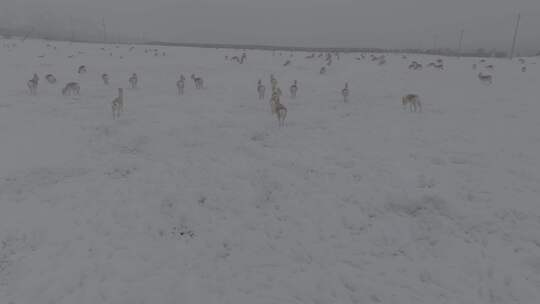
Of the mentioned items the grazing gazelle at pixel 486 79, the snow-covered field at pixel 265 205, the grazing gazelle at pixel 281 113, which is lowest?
the snow-covered field at pixel 265 205

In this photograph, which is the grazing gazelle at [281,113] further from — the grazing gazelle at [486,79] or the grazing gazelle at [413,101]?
the grazing gazelle at [486,79]

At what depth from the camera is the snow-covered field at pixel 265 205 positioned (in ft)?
22.3

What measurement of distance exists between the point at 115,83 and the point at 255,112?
11209 mm

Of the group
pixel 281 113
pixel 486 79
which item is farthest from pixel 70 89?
pixel 486 79

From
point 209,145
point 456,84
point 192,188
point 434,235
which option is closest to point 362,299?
point 434,235

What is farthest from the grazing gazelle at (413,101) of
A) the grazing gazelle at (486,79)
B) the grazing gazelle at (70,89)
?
the grazing gazelle at (70,89)

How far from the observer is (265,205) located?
939 cm

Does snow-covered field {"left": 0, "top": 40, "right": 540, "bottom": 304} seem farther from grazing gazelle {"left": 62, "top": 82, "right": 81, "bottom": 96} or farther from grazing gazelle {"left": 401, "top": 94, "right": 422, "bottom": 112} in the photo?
grazing gazelle {"left": 62, "top": 82, "right": 81, "bottom": 96}

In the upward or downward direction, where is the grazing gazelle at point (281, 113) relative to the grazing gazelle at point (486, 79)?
downward

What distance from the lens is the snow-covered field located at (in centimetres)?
680

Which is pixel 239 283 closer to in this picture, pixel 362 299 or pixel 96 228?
pixel 362 299

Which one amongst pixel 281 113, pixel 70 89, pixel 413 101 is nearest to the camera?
pixel 281 113

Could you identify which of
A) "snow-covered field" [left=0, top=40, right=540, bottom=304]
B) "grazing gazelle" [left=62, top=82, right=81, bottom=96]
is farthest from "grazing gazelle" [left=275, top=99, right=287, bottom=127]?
"grazing gazelle" [left=62, top=82, right=81, bottom=96]

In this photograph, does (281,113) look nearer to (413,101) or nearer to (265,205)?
(413,101)
